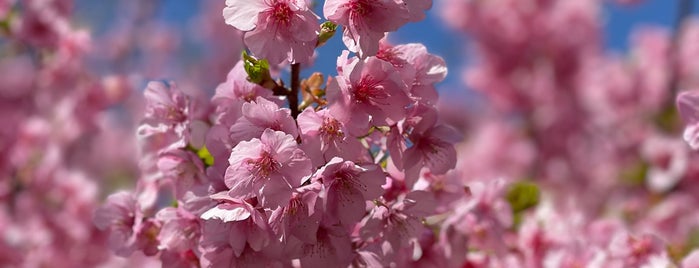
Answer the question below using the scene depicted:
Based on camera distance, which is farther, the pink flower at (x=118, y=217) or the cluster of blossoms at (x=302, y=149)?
the pink flower at (x=118, y=217)

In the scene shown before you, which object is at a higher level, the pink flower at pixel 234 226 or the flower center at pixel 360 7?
the flower center at pixel 360 7

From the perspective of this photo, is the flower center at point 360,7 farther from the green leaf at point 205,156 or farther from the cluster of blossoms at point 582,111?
the cluster of blossoms at point 582,111

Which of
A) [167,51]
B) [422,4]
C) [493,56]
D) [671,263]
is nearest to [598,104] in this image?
[493,56]

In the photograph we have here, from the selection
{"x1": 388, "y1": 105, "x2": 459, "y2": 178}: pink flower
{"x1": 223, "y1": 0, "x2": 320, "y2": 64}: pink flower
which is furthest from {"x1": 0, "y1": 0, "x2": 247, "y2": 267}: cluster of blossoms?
{"x1": 388, "y1": 105, "x2": 459, "y2": 178}: pink flower

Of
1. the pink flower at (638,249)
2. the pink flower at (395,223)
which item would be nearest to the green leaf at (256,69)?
the pink flower at (395,223)

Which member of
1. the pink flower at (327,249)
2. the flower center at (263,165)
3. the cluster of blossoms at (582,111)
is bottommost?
the pink flower at (327,249)

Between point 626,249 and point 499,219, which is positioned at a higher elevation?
point 499,219

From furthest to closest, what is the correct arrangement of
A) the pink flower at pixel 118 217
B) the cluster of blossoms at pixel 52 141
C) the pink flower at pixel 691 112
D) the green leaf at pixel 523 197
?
the cluster of blossoms at pixel 52 141 → the green leaf at pixel 523 197 → the pink flower at pixel 118 217 → the pink flower at pixel 691 112

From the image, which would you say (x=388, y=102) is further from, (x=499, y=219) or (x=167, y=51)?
(x=167, y=51)
